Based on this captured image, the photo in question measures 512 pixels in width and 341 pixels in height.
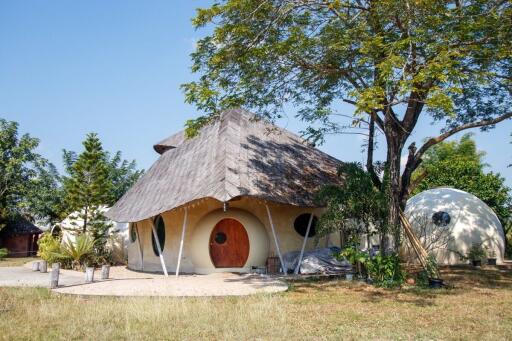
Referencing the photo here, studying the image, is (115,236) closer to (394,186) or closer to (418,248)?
(394,186)

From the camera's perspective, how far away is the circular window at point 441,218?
1859cm

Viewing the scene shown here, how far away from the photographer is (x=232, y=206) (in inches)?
689

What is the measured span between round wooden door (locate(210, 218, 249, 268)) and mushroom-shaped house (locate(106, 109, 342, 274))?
4 centimetres

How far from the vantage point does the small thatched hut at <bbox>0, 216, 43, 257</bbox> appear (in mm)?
37562

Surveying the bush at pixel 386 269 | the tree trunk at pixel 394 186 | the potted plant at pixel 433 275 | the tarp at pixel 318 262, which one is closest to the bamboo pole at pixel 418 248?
the potted plant at pixel 433 275

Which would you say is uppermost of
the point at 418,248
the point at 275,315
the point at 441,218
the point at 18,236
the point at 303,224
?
the point at 441,218

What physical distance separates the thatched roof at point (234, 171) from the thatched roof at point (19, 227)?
20321 mm

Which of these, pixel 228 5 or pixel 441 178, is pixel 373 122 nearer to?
pixel 228 5

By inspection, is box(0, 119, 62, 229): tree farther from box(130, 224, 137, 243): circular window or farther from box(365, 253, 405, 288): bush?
box(365, 253, 405, 288): bush

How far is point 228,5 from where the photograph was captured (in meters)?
12.4

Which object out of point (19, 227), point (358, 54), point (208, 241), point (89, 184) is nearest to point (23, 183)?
point (19, 227)

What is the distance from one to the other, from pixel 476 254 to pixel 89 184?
20393 mm

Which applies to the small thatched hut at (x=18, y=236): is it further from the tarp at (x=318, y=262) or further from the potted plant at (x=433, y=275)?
the potted plant at (x=433, y=275)

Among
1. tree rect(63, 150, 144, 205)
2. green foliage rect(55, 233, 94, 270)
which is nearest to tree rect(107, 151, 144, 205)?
tree rect(63, 150, 144, 205)
